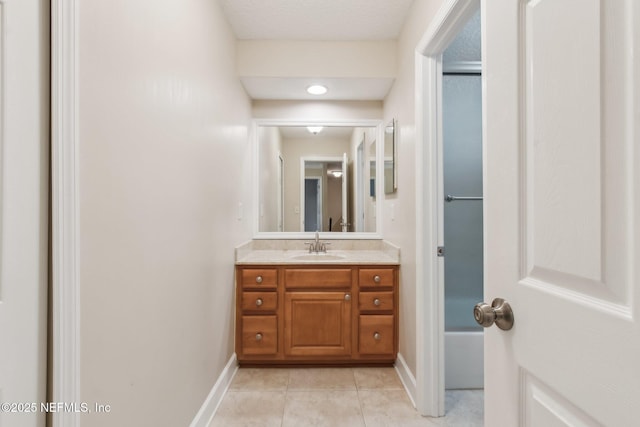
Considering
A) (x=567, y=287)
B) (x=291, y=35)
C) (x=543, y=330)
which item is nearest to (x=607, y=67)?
(x=567, y=287)

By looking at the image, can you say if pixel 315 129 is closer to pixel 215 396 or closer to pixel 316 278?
pixel 316 278

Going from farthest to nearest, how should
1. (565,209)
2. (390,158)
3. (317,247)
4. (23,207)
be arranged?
(317,247)
(390,158)
(23,207)
(565,209)

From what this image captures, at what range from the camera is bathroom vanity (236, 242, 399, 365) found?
2271 millimetres

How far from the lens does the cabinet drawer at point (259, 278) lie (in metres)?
2.28

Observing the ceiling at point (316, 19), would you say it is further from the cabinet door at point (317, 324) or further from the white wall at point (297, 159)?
the cabinet door at point (317, 324)

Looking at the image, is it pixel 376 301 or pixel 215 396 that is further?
pixel 376 301

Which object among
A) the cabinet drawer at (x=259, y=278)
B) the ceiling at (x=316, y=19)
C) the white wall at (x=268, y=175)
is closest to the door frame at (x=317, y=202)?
the white wall at (x=268, y=175)

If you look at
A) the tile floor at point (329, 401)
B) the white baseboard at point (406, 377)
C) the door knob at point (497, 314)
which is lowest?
the tile floor at point (329, 401)

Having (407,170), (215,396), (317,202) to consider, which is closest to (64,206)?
(215,396)

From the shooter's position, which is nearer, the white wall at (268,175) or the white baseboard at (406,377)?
the white baseboard at (406,377)

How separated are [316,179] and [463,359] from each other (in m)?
1.79

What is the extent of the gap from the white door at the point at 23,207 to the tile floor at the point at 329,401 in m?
1.27

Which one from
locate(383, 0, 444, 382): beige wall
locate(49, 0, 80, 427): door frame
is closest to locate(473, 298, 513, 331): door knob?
locate(49, 0, 80, 427): door frame

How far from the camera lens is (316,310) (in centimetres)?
228
